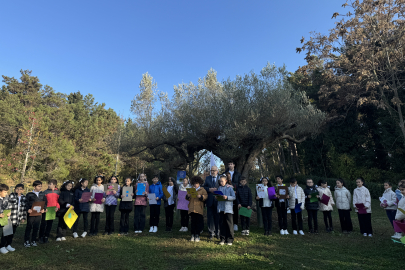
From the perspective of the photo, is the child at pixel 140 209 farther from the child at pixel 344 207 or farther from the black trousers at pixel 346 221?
the black trousers at pixel 346 221

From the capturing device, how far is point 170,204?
27.8ft

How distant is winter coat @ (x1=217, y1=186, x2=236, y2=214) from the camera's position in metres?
6.36

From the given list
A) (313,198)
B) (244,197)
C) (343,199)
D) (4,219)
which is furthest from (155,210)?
(343,199)

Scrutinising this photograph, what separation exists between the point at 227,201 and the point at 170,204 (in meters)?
2.83

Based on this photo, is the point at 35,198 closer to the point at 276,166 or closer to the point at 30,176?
the point at 30,176

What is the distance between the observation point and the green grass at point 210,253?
494 cm

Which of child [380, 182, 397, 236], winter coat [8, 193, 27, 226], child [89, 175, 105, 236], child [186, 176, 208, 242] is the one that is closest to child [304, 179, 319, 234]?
child [380, 182, 397, 236]

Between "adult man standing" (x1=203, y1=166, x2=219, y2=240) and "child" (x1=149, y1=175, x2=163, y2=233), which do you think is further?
"child" (x1=149, y1=175, x2=163, y2=233)

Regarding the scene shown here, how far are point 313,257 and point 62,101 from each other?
35.7 metres

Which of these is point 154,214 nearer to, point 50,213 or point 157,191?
point 157,191

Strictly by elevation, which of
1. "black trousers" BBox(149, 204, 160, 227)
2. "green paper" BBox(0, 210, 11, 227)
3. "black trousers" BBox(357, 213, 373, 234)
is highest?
"green paper" BBox(0, 210, 11, 227)

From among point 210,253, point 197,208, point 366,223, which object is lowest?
point 210,253

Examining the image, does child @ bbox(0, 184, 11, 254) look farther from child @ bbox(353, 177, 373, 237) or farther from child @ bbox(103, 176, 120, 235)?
child @ bbox(353, 177, 373, 237)

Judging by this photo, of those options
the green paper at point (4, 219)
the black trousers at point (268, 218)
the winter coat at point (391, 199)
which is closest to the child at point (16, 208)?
the green paper at point (4, 219)
